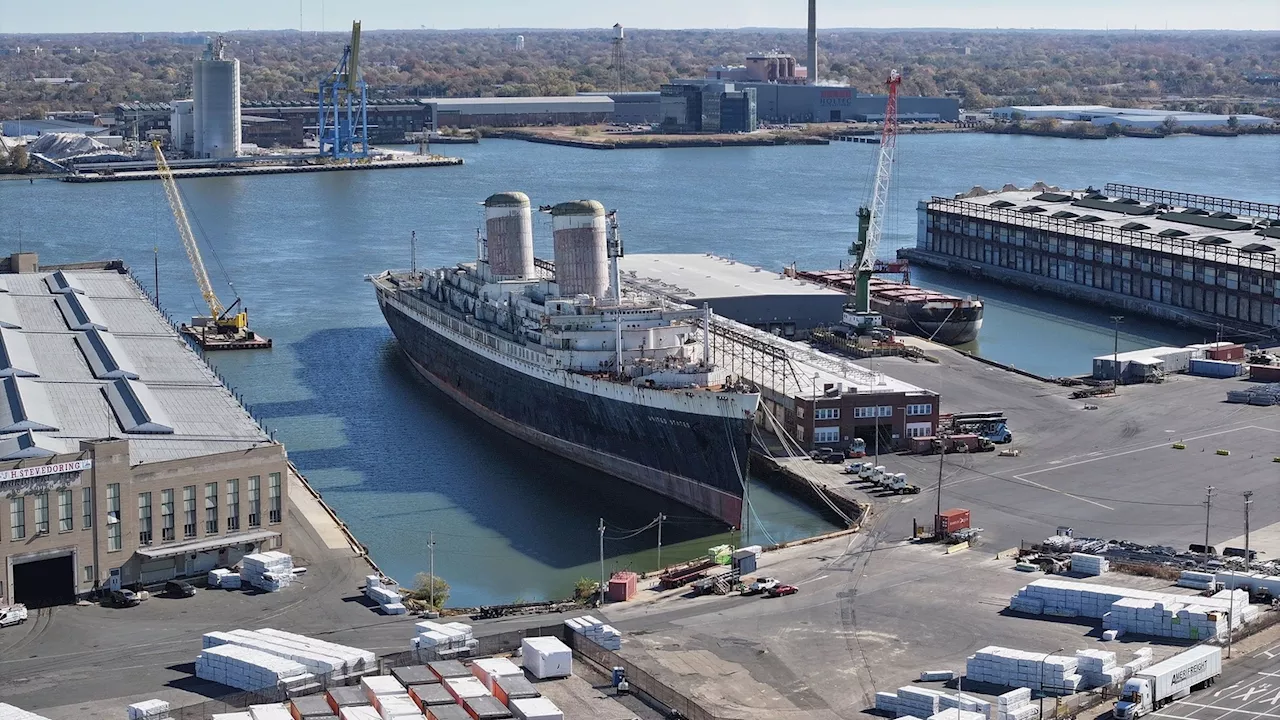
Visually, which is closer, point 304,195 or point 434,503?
point 434,503

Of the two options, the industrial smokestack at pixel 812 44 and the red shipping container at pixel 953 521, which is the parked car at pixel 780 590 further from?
the industrial smokestack at pixel 812 44

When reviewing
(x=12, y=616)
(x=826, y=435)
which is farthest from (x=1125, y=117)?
(x=12, y=616)

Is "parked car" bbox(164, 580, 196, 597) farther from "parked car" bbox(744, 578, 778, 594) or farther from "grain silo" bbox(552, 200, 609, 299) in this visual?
"grain silo" bbox(552, 200, 609, 299)

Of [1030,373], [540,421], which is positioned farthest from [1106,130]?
[540,421]

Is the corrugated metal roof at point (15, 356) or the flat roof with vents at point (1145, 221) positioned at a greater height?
the flat roof with vents at point (1145, 221)

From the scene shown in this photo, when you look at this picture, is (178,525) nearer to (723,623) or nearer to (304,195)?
(723,623)

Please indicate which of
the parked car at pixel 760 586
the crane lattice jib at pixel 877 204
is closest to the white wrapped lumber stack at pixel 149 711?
the parked car at pixel 760 586
